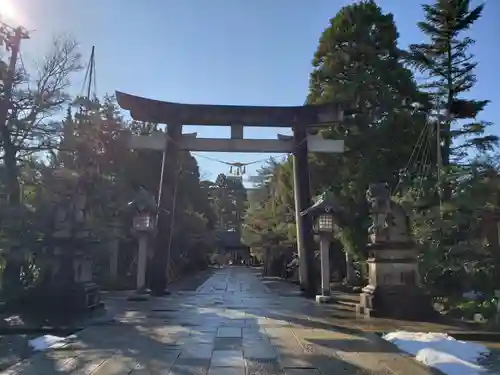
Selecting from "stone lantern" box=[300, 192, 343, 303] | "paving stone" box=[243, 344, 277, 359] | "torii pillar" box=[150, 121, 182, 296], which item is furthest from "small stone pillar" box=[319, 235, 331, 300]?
"paving stone" box=[243, 344, 277, 359]

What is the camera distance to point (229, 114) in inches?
635

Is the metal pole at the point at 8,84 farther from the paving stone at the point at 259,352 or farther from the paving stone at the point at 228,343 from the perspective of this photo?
the paving stone at the point at 259,352

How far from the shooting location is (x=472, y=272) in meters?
10.8

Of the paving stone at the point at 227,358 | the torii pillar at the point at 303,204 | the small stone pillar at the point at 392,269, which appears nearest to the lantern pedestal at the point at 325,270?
the torii pillar at the point at 303,204

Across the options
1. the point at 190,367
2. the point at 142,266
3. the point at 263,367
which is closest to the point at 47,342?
the point at 190,367

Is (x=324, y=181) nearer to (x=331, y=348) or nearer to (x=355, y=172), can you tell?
(x=355, y=172)

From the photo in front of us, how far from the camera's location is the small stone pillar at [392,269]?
970 centimetres

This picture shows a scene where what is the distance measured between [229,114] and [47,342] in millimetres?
10994

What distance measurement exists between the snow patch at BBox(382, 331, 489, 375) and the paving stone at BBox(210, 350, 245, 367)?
2190 mm

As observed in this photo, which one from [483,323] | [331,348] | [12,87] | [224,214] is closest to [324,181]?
[483,323]

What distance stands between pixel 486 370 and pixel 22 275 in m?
11.1

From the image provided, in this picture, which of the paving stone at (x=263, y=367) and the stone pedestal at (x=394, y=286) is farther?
the stone pedestal at (x=394, y=286)

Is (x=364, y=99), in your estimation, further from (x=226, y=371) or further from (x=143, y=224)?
(x=226, y=371)

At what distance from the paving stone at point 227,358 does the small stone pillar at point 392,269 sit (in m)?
4.74
